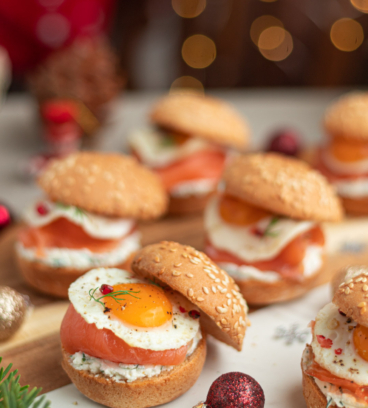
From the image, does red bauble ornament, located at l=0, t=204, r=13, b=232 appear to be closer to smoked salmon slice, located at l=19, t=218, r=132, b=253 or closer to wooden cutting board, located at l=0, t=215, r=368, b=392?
smoked salmon slice, located at l=19, t=218, r=132, b=253

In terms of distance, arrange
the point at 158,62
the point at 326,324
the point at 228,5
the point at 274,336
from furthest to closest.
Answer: the point at 158,62 → the point at 228,5 → the point at 274,336 → the point at 326,324

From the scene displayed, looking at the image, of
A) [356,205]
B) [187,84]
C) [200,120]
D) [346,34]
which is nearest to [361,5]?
[346,34]

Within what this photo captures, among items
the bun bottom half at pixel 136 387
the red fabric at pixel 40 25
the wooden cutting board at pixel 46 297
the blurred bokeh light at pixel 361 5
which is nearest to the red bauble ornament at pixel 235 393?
the bun bottom half at pixel 136 387

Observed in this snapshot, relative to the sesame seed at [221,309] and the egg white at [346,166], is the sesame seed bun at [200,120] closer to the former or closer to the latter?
A: the egg white at [346,166]

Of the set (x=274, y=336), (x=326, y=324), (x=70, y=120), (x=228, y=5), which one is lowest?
(x=274, y=336)

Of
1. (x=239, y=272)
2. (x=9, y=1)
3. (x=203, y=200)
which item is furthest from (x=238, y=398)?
(x=9, y=1)

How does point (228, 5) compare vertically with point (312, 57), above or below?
above

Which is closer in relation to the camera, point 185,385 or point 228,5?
point 185,385

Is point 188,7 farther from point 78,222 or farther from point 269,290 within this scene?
point 269,290

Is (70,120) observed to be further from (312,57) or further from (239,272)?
(312,57)
